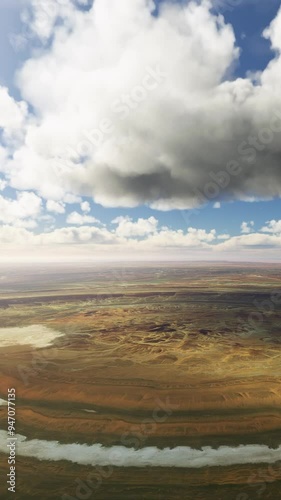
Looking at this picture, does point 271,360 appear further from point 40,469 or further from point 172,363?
point 40,469

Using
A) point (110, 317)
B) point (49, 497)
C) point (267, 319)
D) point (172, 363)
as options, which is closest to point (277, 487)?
point (49, 497)

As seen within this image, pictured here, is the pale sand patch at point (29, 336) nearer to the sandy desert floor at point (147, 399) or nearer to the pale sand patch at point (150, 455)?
the sandy desert floor at point (147, 399)
